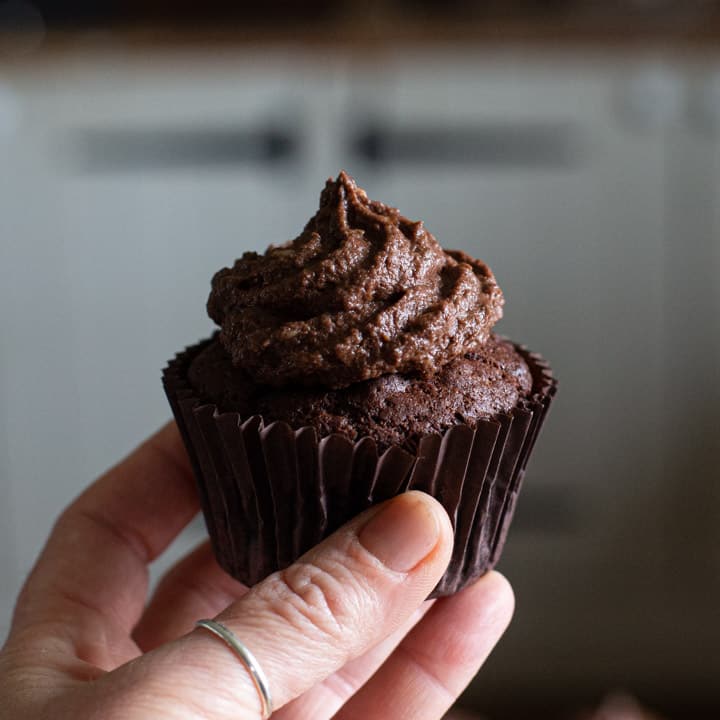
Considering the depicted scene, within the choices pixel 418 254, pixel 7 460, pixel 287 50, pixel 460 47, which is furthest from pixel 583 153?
pixel 7 460

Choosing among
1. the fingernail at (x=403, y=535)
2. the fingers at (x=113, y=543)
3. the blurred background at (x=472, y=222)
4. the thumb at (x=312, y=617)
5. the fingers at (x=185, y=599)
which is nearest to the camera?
the thumb at (x=312, y=617)

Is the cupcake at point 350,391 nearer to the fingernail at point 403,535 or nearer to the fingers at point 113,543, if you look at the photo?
the fingernail at point 403,535

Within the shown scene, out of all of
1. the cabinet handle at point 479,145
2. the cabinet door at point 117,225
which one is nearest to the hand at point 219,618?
the cabinet door at point 117,225

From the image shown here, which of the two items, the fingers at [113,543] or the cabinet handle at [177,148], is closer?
the fingers at [113,543]

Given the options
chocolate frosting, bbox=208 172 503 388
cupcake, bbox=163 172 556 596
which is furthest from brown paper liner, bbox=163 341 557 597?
chocolate frosting, bbox=208 172 503 388

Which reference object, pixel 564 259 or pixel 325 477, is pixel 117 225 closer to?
pixel 564 259

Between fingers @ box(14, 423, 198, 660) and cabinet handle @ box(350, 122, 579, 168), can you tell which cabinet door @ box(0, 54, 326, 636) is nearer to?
cabinet handle @ box(350, 122, 579, 168)

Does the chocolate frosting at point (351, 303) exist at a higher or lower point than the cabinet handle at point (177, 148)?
lower
